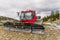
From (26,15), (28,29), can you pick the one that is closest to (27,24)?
(28,29)

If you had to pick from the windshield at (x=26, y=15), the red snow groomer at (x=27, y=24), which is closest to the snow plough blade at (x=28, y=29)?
the red snow groomer at (x=27, y=24)

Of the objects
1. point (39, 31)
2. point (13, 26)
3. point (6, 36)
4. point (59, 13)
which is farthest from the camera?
point (59, 13)

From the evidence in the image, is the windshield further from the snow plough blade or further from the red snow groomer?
the snow plough blade

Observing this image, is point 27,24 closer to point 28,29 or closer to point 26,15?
point 28,29

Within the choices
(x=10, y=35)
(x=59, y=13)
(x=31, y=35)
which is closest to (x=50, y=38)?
(x=31, y=35)

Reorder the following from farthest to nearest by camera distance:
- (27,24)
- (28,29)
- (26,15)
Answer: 1. (26,15)
2. (28,29)
3. (27,24)

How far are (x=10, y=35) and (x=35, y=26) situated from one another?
2.81m

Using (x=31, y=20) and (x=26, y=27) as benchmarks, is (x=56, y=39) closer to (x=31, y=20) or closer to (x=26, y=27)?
(x=26, y=27)

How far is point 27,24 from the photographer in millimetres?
21656

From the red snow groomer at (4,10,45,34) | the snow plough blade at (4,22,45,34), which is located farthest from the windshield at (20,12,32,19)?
the snow plough blade at (4,22,45,34)

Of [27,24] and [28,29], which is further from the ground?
[27,24]

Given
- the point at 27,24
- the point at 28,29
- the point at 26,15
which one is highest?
the point at 26,15

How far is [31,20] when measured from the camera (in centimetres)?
2564

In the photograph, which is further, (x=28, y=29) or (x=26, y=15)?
(x=26, y=15)
